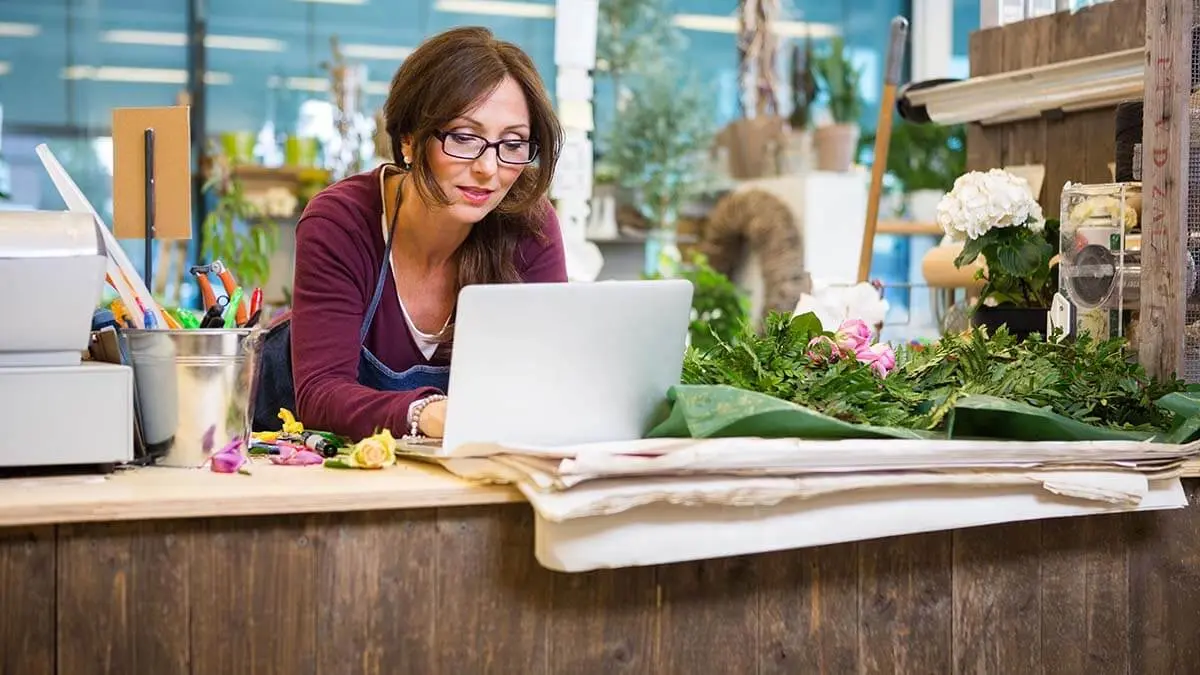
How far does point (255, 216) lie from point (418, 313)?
15.7 ft

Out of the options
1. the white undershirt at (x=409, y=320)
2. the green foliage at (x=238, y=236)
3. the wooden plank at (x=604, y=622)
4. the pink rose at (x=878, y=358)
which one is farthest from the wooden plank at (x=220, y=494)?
the green foliage at (x=238, y=236)

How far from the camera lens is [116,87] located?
7.31m

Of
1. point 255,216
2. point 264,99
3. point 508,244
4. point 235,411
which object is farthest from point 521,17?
point 235,411

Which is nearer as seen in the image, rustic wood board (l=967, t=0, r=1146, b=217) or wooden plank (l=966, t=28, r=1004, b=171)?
rustic wood board (l=967, t=0, r=1146, b=217)

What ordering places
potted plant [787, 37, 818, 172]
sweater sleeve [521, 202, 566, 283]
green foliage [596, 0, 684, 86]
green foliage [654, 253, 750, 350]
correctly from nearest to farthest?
sweater sleeve [521, 202, 566, 283] → green foliage [654, 253, 750, 350] → potted plant [787, 37, 818, 172] → green foliage [596, 0, 684, 86]

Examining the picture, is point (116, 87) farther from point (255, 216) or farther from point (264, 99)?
point (255, 216)

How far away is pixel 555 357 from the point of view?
1416mm

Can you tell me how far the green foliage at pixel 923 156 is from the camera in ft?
24.1

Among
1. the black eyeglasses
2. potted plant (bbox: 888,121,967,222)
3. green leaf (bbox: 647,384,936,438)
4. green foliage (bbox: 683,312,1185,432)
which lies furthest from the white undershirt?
potted plant (bbox: 888,121,967,222)

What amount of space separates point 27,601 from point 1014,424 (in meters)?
1.07

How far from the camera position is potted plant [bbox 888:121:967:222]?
24.0 feet

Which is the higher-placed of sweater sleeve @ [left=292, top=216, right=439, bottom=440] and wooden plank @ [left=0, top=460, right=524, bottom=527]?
sweater sleeve @ [left=292, top=216, right=439, bottom=440]

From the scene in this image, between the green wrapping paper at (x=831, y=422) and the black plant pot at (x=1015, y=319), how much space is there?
0.64 meters

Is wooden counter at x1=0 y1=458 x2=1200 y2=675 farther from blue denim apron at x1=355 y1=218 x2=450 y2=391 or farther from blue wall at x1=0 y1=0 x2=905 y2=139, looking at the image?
blue wall at x1=0 y1=0 x2=905 y2=139
